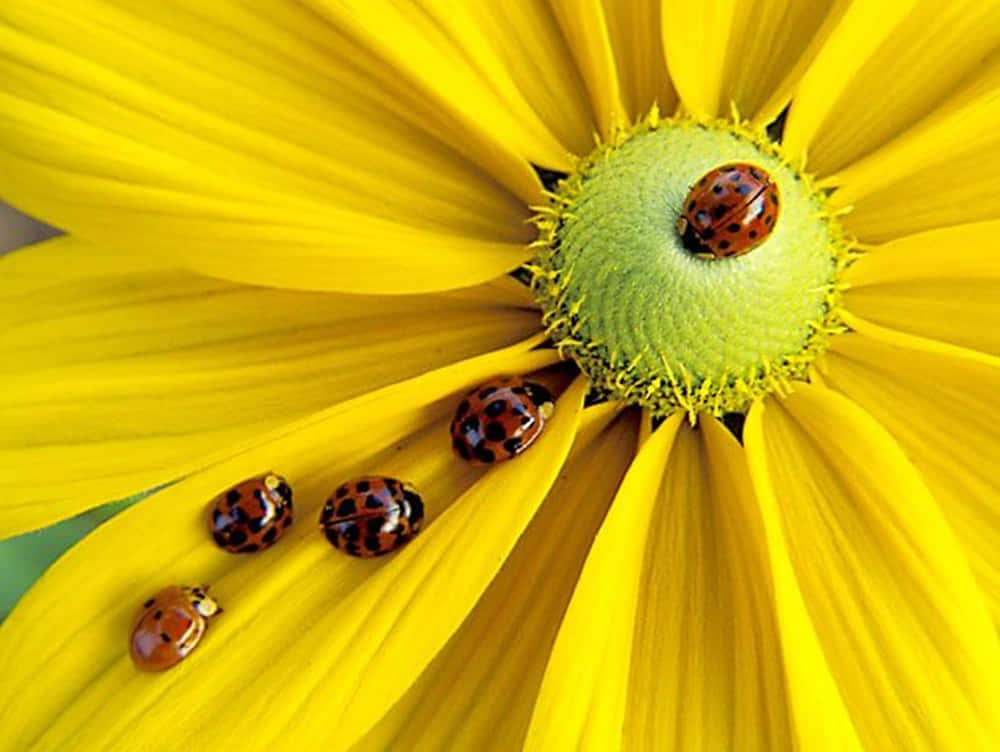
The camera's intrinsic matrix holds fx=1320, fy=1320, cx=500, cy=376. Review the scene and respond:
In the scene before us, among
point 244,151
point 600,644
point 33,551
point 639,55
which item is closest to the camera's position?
point 600,644

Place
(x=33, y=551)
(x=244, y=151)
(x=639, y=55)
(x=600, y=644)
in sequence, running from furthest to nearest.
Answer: (x=33, y=551) < (x=639, y=55) < (x=244, y=151) < (x=600, y=644)

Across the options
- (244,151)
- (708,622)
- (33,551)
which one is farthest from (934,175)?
(33,551)

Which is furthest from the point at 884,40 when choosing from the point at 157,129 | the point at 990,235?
the point at 157,129

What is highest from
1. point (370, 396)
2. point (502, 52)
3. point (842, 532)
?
point (502, 52)

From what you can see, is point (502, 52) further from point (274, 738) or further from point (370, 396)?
point (274, 738)

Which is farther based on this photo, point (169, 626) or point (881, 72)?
point (881, 72)

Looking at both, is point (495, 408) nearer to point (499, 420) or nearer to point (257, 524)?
point (499, 420)

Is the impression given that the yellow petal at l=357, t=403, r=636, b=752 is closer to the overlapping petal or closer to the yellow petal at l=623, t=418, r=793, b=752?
the yellow petal at l=623, t=418, r=793, b=752

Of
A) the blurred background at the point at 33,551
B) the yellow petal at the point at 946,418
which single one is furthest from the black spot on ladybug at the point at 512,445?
the blurred background at the point at 33,551
